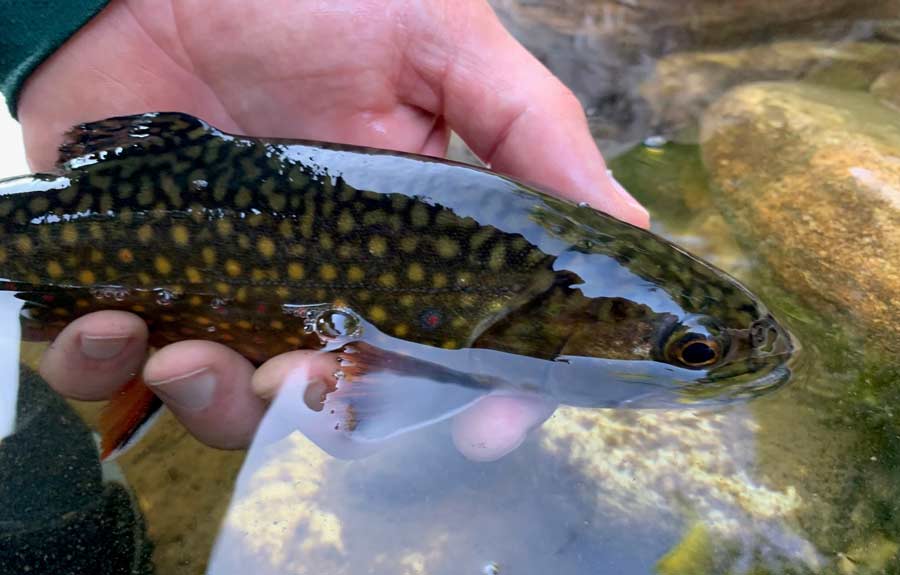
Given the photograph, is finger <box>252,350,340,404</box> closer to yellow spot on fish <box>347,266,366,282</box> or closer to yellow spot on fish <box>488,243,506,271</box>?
yellow spot on fish <box>347,266,366,282</box>

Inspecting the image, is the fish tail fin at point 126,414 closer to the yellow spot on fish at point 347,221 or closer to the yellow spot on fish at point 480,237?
the yellow spot on fish at point 347,221

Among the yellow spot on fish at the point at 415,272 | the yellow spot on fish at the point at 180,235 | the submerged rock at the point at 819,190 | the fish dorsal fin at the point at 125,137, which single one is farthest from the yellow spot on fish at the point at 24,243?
the submerged rock at the point at 819,190

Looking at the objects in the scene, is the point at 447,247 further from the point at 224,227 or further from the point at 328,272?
the point at 224,227

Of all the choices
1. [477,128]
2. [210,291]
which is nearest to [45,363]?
[210,291]

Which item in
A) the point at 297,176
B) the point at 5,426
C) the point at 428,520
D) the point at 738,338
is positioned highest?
the point at 297,176

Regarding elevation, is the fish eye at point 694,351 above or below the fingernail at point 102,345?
above

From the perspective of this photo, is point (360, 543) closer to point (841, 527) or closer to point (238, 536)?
point (238, 536)
